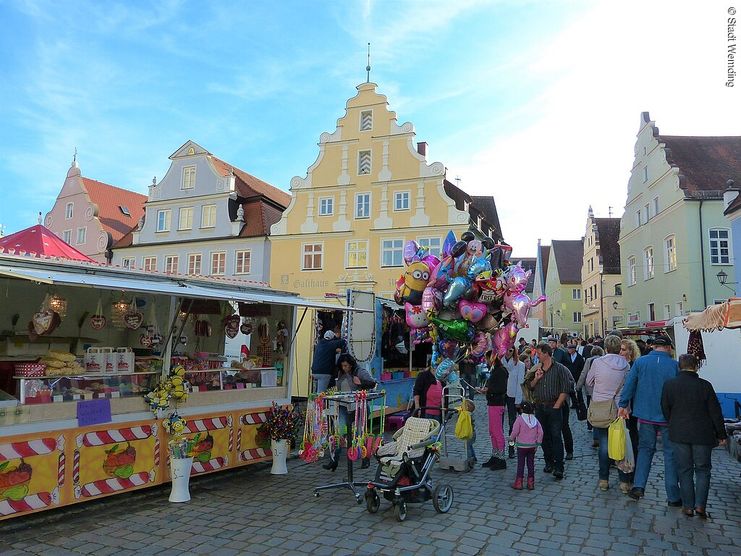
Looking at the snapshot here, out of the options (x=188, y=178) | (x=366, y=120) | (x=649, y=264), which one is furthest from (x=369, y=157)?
(x=649, y=264)

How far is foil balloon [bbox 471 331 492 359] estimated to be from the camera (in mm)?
8469

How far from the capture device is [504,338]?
8320mm

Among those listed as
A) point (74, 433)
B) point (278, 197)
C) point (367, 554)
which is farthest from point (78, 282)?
point (278, 197)

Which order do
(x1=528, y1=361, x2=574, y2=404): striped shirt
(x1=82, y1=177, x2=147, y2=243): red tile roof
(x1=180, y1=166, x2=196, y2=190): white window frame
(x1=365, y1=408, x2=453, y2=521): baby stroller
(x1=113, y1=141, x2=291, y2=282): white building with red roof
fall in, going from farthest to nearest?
(x1=82, y1=177, x2=147, y2=243): red tile roof < (x1=180, y1=166, x2=196, y2=190): white window frame < (x1=113, y1=141, x2=291, y2=282): white building with red roof < (x1=528, y1=361, x2=574, y2=404): striped shirt < (x1=365, y1=408, x2=453, y2=521): baby stroller

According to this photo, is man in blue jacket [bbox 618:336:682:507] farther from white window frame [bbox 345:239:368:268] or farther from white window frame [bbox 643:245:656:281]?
white window frame [bbox 643:245:656:281]

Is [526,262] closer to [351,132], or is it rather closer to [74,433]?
[351,132]

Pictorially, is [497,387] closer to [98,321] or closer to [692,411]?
[692,411]

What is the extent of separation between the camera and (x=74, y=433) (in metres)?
5.79

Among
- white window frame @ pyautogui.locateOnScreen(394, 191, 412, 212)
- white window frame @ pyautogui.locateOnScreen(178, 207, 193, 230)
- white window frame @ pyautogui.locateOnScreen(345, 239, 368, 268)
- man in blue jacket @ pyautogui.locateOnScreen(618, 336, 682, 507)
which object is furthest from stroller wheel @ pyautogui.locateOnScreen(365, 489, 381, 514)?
white window frame @ pyautogui.locateOnScreen(178, 207, 193, 230)

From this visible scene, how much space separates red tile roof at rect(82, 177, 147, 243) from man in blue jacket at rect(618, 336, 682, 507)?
108ft

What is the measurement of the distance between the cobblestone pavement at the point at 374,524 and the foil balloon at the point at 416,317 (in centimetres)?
251

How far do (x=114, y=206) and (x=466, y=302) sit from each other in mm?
34101

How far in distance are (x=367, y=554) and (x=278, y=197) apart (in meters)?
32.4

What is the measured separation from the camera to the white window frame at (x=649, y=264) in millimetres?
28719
